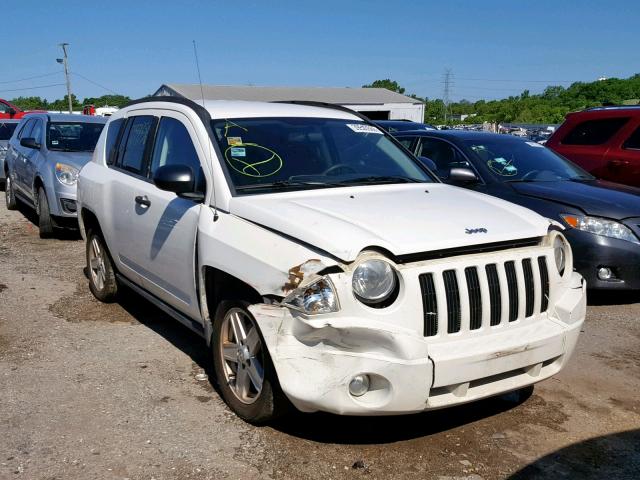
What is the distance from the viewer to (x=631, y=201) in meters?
6.41

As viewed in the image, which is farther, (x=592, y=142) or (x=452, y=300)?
(x=592, y=142)

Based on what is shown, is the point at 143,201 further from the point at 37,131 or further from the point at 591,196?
the point at 37,131

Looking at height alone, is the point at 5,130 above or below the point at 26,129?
below

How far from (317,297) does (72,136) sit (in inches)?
315

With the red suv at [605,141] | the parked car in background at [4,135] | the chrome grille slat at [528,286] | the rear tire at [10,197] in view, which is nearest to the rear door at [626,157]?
the red suv at [605,141]

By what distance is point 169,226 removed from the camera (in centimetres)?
446

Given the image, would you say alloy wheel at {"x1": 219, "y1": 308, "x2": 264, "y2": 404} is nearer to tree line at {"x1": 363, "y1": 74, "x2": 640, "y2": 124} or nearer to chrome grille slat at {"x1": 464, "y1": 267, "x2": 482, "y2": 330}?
chrome grille slat at {"x1": 464, "y1": 267, "x2": 482, "y2": 330}

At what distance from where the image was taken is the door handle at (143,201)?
4.82 meters

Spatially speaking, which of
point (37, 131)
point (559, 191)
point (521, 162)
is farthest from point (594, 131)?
point (37, 131)

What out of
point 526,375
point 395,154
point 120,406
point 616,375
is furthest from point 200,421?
point 616,375

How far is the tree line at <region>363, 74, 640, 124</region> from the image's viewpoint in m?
55.5

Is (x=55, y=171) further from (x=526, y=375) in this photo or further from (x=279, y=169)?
(x=526, y=375)

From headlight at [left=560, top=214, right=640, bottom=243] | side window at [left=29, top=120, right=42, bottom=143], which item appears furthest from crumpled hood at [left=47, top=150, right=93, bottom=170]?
headlight at [left=560, top=214, right=640, bottom=243]

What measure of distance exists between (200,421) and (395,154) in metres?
2.37
